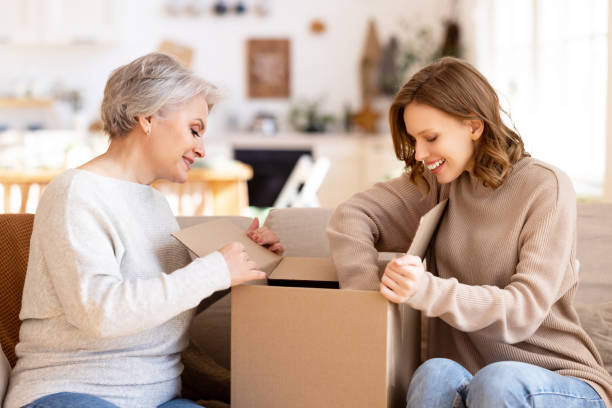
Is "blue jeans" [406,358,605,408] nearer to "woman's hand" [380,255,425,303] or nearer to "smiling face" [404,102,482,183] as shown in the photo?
"woman's hand" [380,255,425,303]

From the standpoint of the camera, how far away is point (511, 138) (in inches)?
61.1

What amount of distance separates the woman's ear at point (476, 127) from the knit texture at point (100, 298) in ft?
2.16

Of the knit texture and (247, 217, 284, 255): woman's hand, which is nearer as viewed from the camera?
the knit texture

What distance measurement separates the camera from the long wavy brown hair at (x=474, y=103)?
149 cm

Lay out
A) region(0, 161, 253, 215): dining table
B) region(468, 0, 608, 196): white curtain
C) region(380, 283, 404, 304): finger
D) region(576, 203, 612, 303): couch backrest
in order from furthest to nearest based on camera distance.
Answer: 1. region(0, 161, 253, 215): dining table
2. region(468, 0, 608, 196): white curtain
3. region(576, 203, 612, 303): couch backrest
4. region(380, 283, 404, 304): finger

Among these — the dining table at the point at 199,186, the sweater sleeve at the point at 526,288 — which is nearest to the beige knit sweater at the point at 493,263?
the sweater sleeve at the point at 526,288

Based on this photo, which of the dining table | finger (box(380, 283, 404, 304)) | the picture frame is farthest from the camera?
the picture frame

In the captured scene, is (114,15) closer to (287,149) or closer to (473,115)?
(287,149)

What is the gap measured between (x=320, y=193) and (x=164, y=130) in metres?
A: 4.57

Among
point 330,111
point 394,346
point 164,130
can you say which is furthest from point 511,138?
point 330,111

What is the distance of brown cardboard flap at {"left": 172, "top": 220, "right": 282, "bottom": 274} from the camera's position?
4.77ft

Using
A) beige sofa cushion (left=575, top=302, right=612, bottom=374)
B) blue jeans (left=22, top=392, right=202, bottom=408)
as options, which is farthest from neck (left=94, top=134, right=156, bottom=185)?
beige sofa cushion (left=575, top=302, right=612, bottom=374)

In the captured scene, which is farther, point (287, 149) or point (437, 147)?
point (287, 149)

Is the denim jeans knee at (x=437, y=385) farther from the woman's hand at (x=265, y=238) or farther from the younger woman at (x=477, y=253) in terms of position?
the woman's hand at (x=265, y=238)
